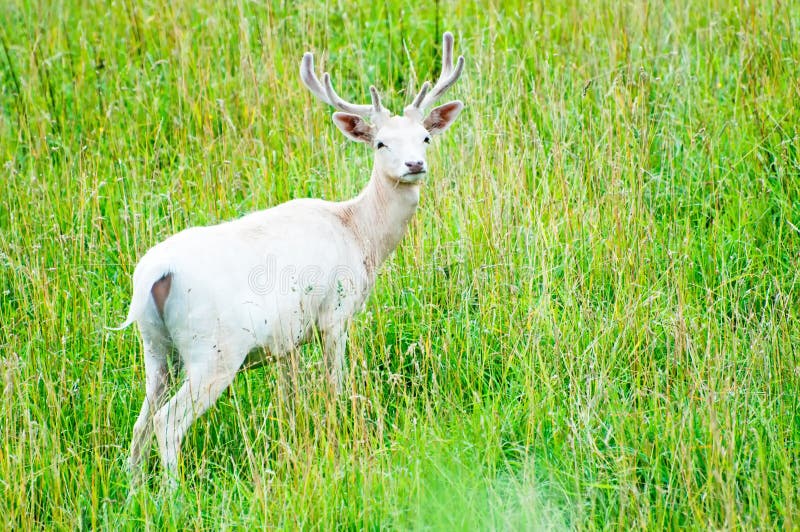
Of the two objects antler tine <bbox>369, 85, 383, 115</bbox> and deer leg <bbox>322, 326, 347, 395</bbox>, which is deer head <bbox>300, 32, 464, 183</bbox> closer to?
antler tine <bbox>369, 85, 383, 115</bbox>

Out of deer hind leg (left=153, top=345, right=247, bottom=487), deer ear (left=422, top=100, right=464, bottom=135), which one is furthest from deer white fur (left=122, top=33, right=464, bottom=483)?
deer ear (left=422, top=100, right=464, bottom=135)

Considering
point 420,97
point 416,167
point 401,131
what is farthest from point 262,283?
point 420,97

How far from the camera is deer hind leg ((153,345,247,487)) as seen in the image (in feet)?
12.3

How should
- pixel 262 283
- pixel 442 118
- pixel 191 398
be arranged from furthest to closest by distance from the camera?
pixel 442 118 → pixel 262 283 → pixel 191 398

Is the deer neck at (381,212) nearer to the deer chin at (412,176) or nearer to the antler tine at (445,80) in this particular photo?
the deer chin at (412,176)

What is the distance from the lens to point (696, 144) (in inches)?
220

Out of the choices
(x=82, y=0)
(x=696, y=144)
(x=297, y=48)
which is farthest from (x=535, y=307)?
(x=82, y=0)

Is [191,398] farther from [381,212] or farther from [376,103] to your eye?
[376,103]

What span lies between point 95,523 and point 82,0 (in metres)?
5.01

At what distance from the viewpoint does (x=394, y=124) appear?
15.2 feet

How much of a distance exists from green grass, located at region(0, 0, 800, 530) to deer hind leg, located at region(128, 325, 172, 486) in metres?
0.12

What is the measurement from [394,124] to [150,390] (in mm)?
1698

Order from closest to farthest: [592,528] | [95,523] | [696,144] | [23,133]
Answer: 1. [592,528]
2. [95,523]
3. [696,144]
4. [23,133]

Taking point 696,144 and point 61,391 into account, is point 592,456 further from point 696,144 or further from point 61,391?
point 696,144
